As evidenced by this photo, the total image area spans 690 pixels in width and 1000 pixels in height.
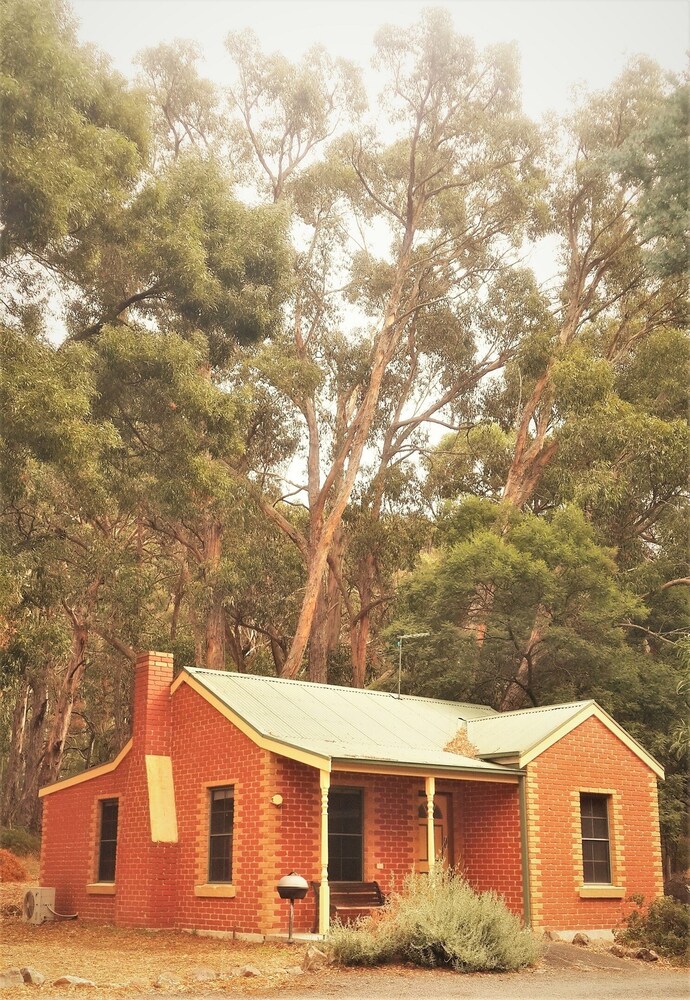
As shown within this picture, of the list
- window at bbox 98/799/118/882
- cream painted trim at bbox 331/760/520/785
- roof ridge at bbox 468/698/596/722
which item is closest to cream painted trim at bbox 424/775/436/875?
cream painted trim at bbox 331/760/520/785

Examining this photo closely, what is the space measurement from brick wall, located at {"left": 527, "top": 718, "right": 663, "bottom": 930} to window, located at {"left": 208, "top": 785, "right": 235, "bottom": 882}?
5203 millimetres

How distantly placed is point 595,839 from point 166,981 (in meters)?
10.2

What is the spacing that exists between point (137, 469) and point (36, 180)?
7.74 metres

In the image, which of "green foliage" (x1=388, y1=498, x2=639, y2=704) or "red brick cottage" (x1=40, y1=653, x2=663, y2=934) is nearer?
"red brick cottage" (x1=40, y1=653, x2=663, y2=934)

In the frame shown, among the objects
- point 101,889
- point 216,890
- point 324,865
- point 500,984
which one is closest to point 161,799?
point 216,890

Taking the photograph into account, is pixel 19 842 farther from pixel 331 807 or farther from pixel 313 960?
pixel 313 960

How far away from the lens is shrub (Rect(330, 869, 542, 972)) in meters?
13.0

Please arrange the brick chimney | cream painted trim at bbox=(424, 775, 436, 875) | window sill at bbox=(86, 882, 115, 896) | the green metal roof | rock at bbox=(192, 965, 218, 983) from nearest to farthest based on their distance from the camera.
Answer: rock at bbox=(192, 965, 218, 983) < cream painted trim at bbox=(424, 775, 436, 875) < the green metal roof < the brick chimney < window sill at bbox=(86, 882, 115, 896)

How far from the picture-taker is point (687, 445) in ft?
98.2

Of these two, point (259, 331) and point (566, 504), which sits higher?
point (259, 331)

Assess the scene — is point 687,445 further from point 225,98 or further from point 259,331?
point 225,98

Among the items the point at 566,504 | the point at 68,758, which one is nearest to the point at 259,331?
the point at 566,504

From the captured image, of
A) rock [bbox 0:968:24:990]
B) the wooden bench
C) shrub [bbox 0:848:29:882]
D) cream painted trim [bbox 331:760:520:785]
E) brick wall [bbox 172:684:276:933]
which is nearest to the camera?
rock [bbox 0:968:24:990]

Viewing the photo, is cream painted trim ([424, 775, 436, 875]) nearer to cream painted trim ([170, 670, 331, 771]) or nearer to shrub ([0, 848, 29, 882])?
cream painted trim ([170, 670, 331, 771])
